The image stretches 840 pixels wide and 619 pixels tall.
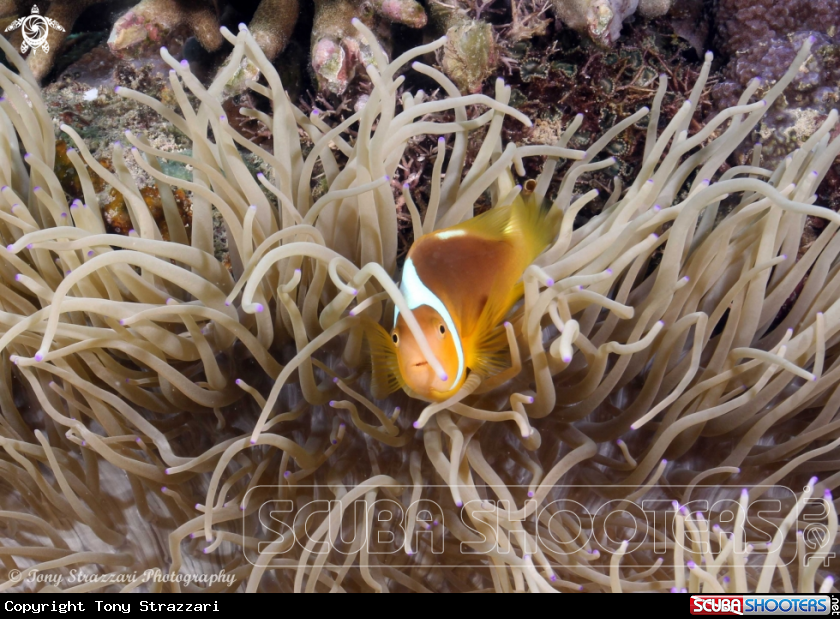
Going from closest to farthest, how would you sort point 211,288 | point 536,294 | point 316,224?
point 536,294 → point 211,288 → point 316,224

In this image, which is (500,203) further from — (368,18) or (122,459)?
(122,459)

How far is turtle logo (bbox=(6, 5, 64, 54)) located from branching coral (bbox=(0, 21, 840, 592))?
57 centimetres

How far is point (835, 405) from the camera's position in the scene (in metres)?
1.03

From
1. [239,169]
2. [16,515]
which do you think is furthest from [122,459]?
[239,169]

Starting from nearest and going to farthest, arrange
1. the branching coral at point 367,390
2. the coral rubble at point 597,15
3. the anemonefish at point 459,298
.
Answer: the anemonefish at point 459,298, the branching coral at point 367,390, the coral rubble at point 597,15

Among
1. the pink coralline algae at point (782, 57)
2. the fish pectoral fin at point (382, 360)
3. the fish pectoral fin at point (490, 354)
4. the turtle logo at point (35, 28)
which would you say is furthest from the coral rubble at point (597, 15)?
the turtle logo at point (35, 28)

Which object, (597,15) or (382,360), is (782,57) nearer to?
(597,15)

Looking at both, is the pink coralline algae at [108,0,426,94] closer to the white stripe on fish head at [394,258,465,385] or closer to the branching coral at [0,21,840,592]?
the branching coral at [0,21,840,592]

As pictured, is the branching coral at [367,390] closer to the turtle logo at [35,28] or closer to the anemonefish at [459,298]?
the anemonefish at [459,298]

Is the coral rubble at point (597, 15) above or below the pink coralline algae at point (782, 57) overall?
above

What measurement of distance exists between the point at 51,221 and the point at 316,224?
542 mm

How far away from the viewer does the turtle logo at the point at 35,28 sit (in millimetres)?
1613

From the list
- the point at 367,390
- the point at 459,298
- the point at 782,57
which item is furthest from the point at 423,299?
the point at 782,57

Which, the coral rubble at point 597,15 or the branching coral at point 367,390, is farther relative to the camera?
the coral rubble at point 597,15
